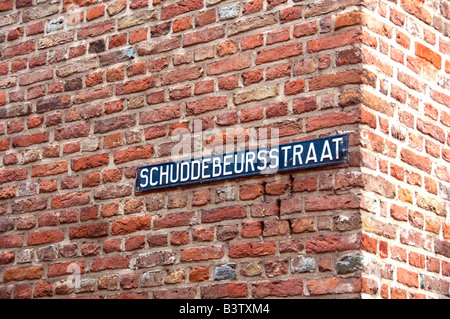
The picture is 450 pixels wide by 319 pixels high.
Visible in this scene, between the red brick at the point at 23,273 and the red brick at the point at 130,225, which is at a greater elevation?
the red brick at the point at 130,225

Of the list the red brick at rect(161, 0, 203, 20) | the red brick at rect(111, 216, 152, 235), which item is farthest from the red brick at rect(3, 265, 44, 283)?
the red brick at rect(161, 0, 203, 20)

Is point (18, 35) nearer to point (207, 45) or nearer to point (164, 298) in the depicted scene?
point (207, 45)

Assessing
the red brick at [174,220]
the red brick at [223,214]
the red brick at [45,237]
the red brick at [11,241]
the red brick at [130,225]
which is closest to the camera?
the red brick at [223,214]

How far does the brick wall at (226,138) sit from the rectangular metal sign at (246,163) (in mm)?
46

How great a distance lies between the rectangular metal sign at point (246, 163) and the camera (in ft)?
11.8

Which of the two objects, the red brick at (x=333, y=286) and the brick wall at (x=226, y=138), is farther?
the brick wall at (x=226, y=138)

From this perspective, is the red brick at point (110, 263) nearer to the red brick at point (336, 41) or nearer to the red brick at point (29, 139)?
the red brick at point (29, 139)

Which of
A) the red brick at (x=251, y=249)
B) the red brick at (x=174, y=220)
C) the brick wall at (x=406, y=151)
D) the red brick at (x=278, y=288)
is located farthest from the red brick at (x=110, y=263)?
the brick wall at (x=406, y=151)

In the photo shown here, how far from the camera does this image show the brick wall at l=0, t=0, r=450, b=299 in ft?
11.8

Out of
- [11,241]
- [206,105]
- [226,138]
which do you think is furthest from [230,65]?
[11,241]

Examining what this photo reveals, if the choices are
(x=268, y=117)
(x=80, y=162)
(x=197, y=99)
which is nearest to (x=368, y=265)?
(x=268, y=117)

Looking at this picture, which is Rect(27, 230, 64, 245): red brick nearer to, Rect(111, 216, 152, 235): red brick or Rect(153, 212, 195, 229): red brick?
Rect(111, 216, 152, 235): red brick

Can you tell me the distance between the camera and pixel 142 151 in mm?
4125

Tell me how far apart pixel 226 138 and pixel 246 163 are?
19 centimetres
